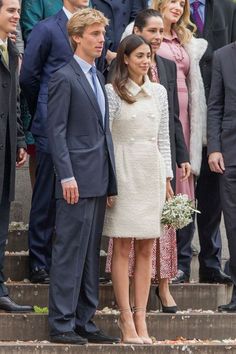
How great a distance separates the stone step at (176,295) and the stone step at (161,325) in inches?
13.5

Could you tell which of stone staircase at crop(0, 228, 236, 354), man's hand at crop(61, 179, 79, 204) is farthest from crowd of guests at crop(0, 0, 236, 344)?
stone staircase at crop(0, 228, 236, 354)

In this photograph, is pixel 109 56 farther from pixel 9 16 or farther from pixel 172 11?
pixel 9 16

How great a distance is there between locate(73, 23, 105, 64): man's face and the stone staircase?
171 centimetres

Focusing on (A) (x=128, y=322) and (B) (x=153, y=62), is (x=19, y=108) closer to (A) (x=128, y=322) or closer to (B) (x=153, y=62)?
(B) (x=153, y=62)

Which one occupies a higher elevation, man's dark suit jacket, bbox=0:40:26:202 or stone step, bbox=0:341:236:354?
man's dark suit jacket, bbox=0:40:26:202

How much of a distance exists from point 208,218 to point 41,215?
1532mm

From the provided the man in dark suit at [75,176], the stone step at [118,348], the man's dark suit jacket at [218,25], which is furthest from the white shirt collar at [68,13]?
the stone step at [118,348]

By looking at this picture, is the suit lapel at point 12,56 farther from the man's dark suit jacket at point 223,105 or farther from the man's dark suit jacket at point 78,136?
the man's dark suit jacket at point 223,105

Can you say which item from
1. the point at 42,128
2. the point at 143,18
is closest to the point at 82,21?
the point at 143,18

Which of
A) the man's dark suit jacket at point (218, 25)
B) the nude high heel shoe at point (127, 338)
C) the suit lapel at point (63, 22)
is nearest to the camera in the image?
the nude high heel shoe at point (127, 338)

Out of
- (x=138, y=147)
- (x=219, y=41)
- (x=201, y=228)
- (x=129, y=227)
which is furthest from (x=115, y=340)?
(x=219, y=41)

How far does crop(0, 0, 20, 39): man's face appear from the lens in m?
8.88

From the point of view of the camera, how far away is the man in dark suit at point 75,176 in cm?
839

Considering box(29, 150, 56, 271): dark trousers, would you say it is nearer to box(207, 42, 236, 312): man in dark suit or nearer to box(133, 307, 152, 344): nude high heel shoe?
box(133, 307, 152, 344): nude high heel shoe
